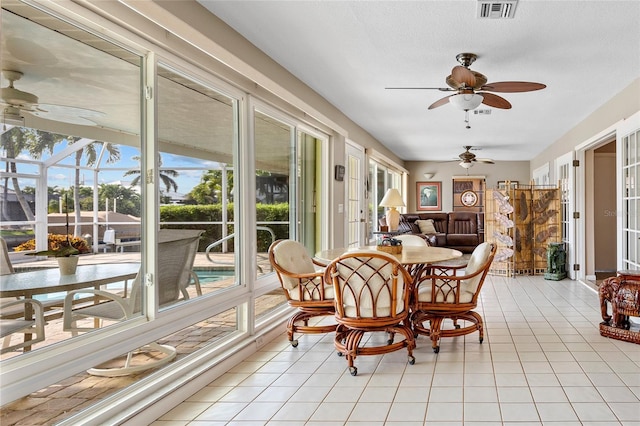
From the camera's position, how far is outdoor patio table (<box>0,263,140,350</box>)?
70.4 inches

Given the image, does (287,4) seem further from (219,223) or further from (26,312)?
(26,312)

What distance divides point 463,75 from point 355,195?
374 centimetres

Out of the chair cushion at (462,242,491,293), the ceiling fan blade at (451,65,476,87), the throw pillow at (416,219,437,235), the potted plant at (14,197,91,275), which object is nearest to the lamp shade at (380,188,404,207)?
the chair cushion at (462,242,491,293)

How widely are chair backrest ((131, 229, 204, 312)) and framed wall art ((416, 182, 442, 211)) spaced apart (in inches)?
397

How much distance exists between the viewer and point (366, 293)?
2.94m

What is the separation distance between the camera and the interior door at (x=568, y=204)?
254 inches

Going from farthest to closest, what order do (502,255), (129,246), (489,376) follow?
(502,255), (489,376), (129,246)

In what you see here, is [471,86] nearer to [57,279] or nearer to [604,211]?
[57,279]

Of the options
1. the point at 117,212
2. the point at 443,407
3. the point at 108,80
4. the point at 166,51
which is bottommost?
the point at 443,407

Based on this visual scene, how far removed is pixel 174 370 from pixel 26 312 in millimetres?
1065

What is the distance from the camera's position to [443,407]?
240 centimetres

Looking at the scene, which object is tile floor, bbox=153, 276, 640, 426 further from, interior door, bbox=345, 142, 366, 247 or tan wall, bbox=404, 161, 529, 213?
tan wall, bbox=404, 161, 529, 213

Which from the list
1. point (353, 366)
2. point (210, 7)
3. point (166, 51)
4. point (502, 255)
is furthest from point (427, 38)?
point (502, 255)

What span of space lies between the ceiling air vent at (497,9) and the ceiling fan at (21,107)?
2.31m
